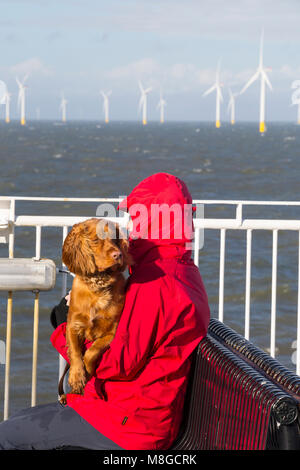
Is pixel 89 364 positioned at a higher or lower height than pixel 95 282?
lower

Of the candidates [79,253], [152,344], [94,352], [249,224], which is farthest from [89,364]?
[249,224]

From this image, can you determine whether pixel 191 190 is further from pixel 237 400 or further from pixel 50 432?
pixel 237 400

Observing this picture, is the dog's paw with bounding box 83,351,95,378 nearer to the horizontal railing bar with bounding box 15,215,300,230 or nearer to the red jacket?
the red jacket

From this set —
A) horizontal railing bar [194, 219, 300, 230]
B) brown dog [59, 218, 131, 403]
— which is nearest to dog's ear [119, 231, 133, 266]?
brown dog [59, 218, 131, 403]

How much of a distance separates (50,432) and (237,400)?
0.82 metres

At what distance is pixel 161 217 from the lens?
117 inches

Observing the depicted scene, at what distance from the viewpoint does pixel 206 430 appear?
3.04 metres

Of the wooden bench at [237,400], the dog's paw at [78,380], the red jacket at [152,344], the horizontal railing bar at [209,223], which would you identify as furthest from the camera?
the horizontal railing bar at [209,223]

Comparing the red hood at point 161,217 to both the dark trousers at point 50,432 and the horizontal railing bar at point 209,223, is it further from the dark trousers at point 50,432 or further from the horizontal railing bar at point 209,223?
the horizontal railing bar at point 209,223

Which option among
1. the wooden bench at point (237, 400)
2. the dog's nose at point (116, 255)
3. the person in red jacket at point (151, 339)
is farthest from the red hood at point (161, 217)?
the wooden bench at point (237, 400)

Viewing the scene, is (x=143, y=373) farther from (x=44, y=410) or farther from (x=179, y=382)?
(x=44, y=410)

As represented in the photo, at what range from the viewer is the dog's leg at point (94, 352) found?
120 inches

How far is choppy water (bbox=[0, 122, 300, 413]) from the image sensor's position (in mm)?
16188

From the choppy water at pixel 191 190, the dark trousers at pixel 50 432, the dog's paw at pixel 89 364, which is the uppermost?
the dog's paw at pixel 89 364
